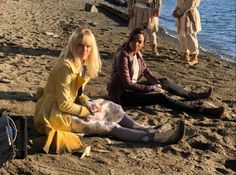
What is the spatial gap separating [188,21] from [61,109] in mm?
4967

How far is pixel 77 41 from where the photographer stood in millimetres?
4797

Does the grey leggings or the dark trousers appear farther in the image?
the dark trousers

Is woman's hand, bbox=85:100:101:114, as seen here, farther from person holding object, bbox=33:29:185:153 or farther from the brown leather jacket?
the brown leather jacket

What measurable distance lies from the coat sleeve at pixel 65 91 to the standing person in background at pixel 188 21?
4.74m

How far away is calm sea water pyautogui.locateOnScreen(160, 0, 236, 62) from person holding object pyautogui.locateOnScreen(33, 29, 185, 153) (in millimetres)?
8048

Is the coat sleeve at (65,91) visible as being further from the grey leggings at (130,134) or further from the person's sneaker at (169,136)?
the person's sneaker at (169,136)

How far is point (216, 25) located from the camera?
19.4 meters

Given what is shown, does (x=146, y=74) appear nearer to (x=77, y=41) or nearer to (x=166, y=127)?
(x=166, y=127)

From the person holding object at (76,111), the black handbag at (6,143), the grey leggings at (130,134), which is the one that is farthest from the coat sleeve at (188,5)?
the black handbag at (6,143)

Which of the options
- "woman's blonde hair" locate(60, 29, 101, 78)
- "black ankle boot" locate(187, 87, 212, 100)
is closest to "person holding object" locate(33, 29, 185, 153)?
"woman's blonde hair" locate(60, 29, 101, 78)

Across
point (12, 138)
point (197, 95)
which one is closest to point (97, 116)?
point (12, 138)

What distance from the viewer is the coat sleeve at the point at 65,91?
185 inches

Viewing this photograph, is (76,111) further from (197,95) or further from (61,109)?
(197,95)

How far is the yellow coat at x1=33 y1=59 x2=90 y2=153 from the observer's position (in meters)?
4.65
